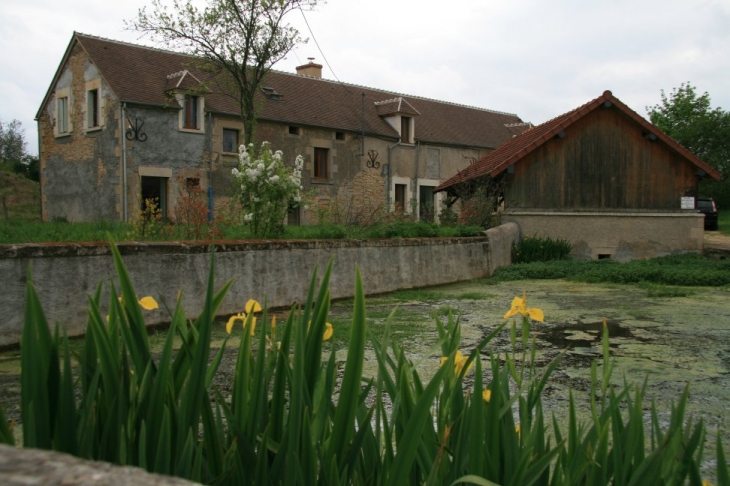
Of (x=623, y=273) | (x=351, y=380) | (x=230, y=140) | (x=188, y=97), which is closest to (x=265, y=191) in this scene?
(x=623, y=273)

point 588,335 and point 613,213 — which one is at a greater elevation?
point 613,213

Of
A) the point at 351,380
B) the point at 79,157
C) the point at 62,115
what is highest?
the point at 62,115

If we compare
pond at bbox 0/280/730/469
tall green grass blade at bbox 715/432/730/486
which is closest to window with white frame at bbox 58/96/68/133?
pond at bbox 0/280/730/469

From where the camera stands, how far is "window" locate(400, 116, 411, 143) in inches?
1361

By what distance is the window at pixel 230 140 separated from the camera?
92.4 feet

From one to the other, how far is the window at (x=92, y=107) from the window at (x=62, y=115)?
200 centimetres

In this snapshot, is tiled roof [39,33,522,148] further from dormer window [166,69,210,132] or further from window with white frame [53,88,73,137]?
window with white frame [53,88,73,137]

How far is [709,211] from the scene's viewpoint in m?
30.5

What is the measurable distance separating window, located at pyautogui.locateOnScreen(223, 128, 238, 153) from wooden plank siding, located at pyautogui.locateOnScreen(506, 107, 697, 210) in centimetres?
1305

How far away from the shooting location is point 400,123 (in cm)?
3434

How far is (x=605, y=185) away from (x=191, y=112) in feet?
51.5

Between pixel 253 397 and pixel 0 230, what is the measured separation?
8861 mm

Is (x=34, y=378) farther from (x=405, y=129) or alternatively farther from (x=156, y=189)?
(x=405, y=129)

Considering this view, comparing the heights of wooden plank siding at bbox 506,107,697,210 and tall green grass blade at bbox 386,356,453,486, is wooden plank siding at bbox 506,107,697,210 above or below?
above
